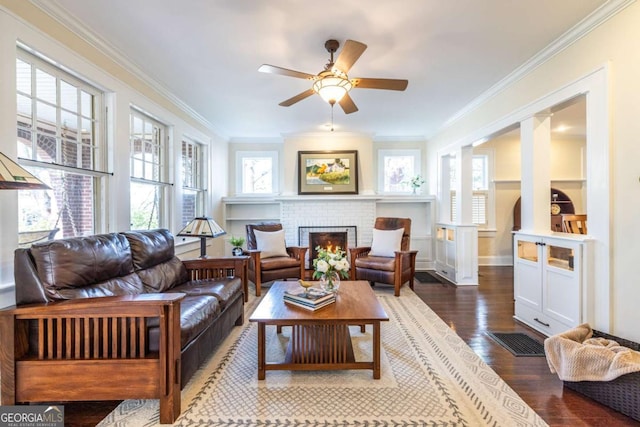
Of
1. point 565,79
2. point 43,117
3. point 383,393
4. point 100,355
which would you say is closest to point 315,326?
point 383,393

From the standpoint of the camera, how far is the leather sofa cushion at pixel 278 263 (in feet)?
14.1

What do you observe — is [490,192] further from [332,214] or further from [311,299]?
[311,299]

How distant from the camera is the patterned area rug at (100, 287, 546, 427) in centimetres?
170

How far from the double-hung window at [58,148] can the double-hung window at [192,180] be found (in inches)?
66.2

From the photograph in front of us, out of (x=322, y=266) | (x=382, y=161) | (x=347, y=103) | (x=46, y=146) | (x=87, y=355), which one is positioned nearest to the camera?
(x=87, y=355)

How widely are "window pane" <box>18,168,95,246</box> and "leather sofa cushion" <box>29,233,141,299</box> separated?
0.40 metres

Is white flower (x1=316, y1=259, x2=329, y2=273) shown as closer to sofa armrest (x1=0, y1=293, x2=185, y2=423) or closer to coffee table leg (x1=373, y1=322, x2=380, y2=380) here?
coffee table leg (x1=373, y1=322, x2=380, y2=380)

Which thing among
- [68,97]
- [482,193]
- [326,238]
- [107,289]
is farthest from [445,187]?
[68,97]

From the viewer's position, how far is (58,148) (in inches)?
92.6

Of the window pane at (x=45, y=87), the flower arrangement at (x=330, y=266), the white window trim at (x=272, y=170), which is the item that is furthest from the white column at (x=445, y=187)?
the window pane at (x=45, y=87)

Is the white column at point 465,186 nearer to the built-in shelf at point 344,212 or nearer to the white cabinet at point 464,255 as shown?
the white cabinet at point 464,255

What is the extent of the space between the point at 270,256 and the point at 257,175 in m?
2.17

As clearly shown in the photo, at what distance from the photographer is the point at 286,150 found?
579 cm

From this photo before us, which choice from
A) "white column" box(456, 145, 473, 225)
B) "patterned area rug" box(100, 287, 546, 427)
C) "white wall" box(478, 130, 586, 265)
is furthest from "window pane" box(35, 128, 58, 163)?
Result: "white wall" box(478, 130, 586, 265)
